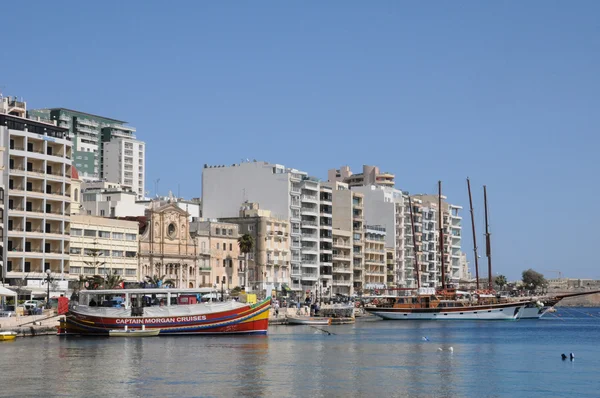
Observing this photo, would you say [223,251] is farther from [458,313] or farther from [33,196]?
[33,196]

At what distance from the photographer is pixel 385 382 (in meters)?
49.1

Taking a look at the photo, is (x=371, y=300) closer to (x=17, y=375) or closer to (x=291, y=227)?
(x=291, y=227)

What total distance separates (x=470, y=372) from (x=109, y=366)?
20.1 m

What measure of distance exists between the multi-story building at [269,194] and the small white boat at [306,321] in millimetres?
41717

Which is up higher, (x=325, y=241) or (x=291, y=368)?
(x=325, y=241)

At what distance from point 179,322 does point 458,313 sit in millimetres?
68109

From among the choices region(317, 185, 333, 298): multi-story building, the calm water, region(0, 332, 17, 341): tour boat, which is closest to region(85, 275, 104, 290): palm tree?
the calm water

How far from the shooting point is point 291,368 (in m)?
55.5

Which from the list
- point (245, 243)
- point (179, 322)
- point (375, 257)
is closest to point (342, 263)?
point (375, 257)

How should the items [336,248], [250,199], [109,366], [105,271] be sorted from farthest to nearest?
[336,248] < [250,199] < [105,271] < [109,366]

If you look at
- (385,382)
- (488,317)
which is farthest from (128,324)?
(488,317)

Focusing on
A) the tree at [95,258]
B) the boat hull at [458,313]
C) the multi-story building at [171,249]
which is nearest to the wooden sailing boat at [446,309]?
the boat hull at [458,313]

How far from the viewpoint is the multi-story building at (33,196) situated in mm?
105750

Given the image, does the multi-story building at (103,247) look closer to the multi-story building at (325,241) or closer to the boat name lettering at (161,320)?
the boat name lettering at (161,320)
